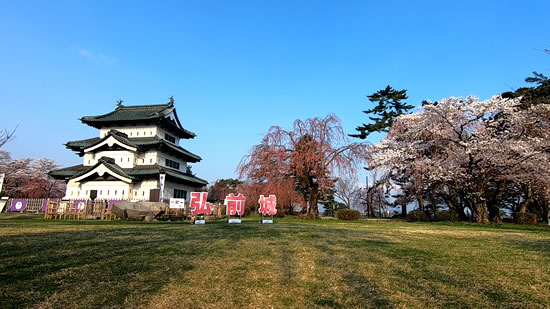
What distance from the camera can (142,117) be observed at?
31.4 meters

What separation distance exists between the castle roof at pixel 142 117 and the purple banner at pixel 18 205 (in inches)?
373

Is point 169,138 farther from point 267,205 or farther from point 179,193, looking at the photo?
point 267,205

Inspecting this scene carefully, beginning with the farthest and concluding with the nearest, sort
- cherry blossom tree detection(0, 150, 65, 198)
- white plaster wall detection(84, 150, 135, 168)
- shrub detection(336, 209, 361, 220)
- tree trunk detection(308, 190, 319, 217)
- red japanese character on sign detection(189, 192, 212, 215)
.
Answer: cherry blossom tree detection(0, 150, 65, 198) → white plaster wall detection(84, 150, 135, 168) → shrub detection(336, 209, 361, 220) → tree trunk detection(308, 190, 319, 217) → red japanese character on sign detection(189, 192, 212, 215)

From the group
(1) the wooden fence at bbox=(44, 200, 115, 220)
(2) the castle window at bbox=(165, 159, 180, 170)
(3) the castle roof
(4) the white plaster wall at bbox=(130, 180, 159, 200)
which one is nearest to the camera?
(1) the wooden fence at bbox=(44, 200, 115, 220)

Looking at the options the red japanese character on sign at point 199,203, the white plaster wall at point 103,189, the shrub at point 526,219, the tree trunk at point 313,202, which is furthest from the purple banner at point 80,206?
the shrub at point 526,219

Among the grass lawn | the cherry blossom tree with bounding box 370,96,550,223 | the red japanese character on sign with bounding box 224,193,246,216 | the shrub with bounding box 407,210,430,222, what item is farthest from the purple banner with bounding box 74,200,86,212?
the shrub with bounding box 407,210,430,222

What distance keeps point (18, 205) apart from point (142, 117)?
14.2 m

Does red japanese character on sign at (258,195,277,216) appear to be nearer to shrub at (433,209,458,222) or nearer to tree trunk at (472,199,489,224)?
tree trunk at (472,199,489,224)

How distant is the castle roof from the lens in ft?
103

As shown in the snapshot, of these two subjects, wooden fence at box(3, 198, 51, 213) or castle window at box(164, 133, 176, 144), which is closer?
wooden fence at box(3, 198, 51, 213)

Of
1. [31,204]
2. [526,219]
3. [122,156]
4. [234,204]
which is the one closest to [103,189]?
[122,156]

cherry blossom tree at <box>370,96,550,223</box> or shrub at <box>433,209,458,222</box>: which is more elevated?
cherry blossom tree at <box>370,96,550,223</box>

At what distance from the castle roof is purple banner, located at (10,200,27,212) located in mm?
9462

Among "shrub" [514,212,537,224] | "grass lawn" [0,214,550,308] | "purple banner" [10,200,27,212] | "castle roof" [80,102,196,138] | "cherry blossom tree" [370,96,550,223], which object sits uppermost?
"castle roof" [80,102,196,138]
